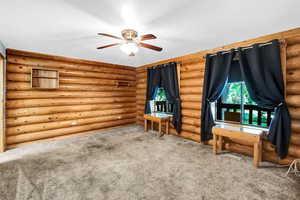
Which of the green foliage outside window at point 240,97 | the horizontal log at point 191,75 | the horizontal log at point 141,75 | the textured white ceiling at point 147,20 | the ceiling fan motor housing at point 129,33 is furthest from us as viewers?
the horizontal log at point 141,75

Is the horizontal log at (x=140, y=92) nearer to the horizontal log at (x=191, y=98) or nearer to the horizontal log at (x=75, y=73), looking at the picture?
the horizontal log at (x=75, y=73)

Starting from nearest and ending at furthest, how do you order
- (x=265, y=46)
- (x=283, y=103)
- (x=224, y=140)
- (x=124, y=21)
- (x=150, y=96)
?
(x=124, y=21) < (x=283, y=103) < (x=265, y=46) < (x=224, y=140) < (x=150, y=96)

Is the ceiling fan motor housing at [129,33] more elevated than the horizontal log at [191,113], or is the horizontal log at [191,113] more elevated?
the ceiling fan motor housing at [129,33]

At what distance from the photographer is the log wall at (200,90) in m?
2.43

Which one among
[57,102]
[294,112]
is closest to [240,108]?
[294,112]

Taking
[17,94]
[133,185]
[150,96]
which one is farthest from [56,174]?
[150,96]

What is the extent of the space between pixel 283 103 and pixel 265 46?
1125mm

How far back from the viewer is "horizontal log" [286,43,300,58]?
7.90 feet

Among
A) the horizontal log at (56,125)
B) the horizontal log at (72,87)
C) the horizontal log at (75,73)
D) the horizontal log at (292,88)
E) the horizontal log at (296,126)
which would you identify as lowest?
the horizontal log at (56,125)

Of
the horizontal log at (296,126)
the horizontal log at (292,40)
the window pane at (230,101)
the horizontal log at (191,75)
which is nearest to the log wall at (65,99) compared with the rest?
the horizontal log at (191,75)

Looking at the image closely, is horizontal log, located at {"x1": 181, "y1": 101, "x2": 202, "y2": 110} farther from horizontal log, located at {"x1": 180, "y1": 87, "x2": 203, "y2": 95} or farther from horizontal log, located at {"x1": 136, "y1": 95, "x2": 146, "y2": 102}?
horizontal log, located at {"x1": 136, "y1": 95, "x2": 146, "y2": 102}

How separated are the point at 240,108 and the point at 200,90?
1036 millimetres

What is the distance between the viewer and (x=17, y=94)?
348 cm

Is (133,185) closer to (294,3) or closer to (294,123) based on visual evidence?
(294,123)
